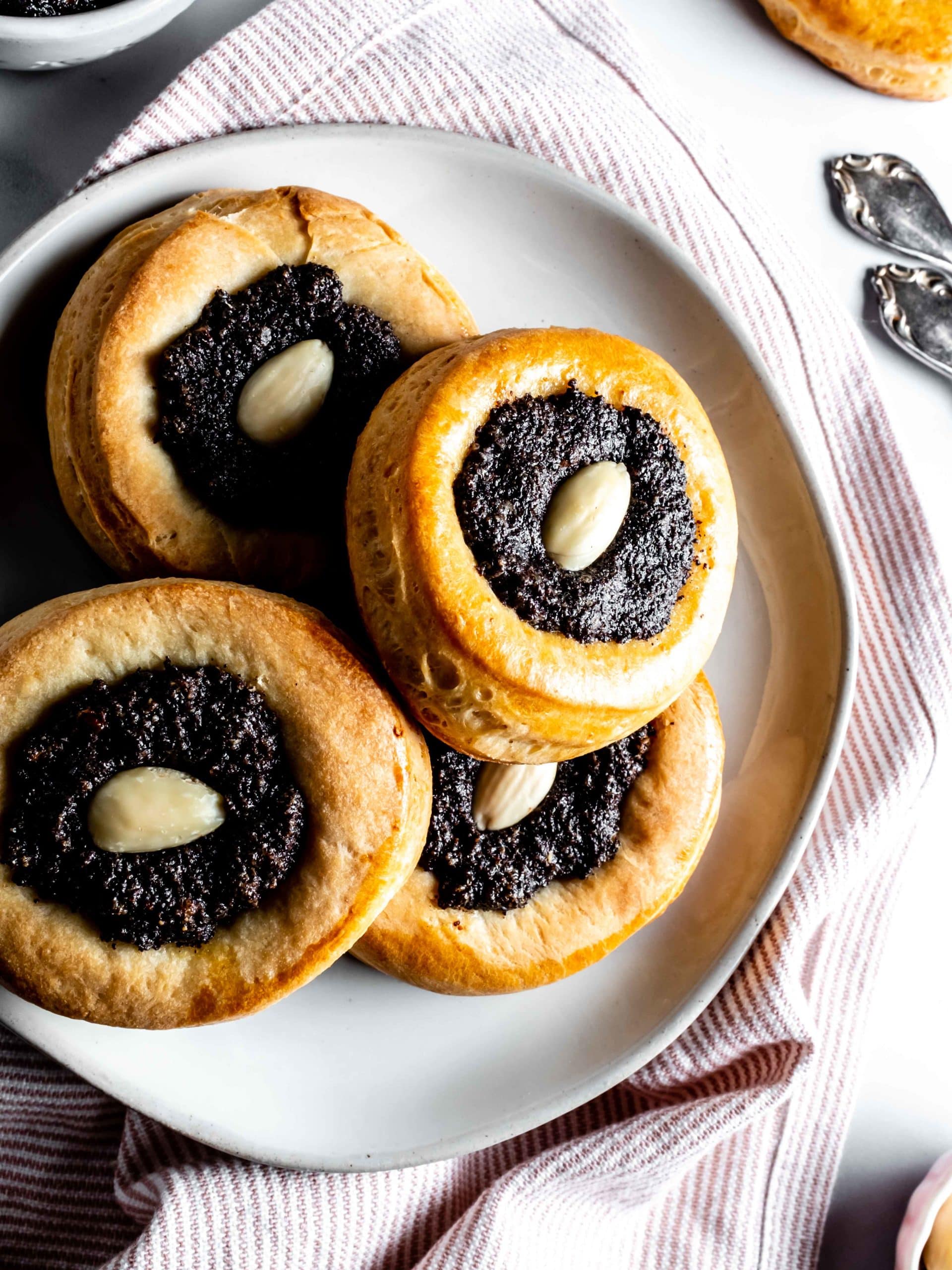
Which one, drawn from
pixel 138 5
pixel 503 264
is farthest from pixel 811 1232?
pixel 138 5

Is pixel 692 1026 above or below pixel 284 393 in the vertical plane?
below

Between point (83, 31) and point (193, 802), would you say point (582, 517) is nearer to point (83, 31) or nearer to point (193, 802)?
point (193, 802)

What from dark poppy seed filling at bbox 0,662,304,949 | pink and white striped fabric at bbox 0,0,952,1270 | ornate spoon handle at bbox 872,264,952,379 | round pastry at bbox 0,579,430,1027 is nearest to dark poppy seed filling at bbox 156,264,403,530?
round pastry at bbox 0,579,430,1027

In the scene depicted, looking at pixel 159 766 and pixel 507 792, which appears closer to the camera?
pixel 159 766

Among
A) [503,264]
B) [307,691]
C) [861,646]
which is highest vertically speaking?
[503,264]

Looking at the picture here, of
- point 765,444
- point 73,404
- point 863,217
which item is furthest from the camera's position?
point 863,217

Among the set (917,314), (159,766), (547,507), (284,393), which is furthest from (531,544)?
(917,314)

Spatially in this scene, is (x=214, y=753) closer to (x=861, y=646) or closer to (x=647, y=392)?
(x=647, y=392)
